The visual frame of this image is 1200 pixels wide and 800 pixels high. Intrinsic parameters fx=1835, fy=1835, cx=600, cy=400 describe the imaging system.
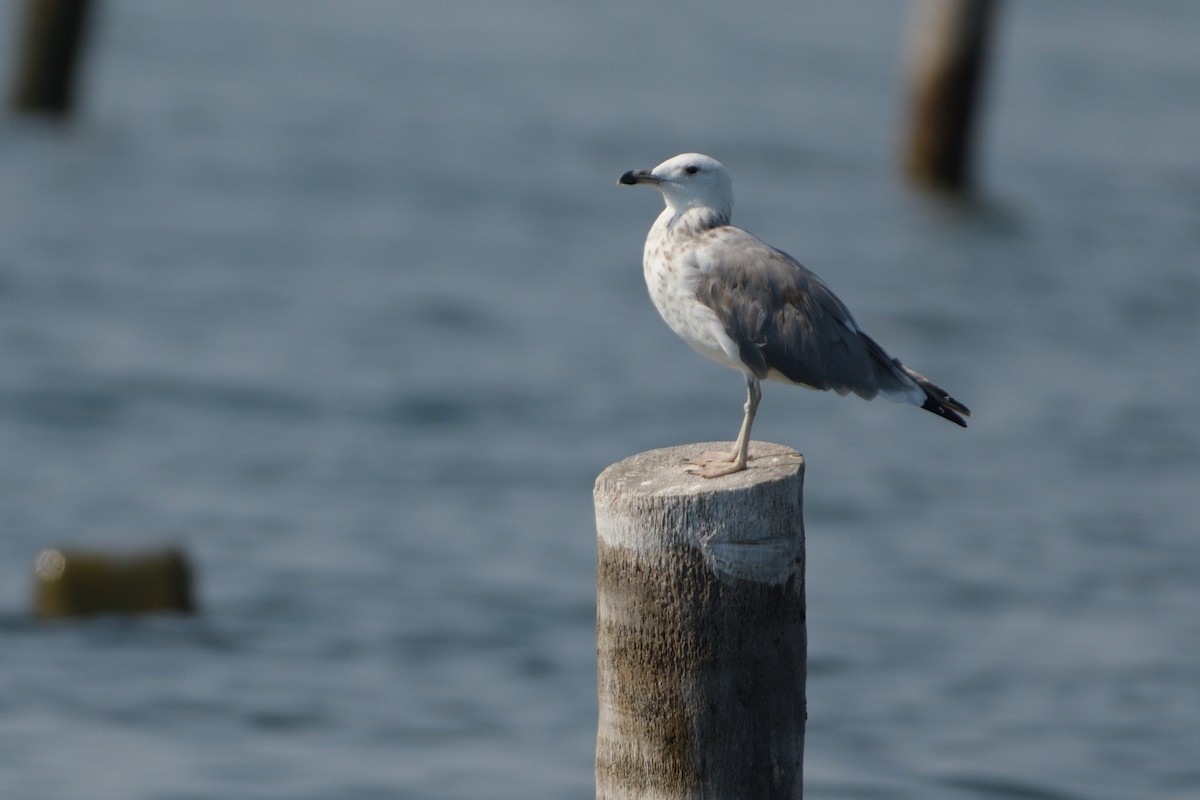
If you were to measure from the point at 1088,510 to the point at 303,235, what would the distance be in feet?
28.9

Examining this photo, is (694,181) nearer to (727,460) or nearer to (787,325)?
(787,325)

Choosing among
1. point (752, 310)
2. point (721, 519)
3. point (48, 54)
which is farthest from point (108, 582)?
point (48, 54)

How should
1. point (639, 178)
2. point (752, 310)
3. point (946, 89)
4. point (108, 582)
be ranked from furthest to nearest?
point (946, 89) < point (108, 582) < point (639, 178) < point (752, 310)

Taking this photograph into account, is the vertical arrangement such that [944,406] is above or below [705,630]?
above

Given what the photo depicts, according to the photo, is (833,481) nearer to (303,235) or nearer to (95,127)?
(303,235)

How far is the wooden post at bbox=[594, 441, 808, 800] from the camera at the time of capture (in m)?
4.14

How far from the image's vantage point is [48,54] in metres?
20.9

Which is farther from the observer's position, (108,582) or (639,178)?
(108,582)

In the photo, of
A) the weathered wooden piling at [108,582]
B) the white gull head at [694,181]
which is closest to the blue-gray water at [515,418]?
the weathered wooden piling at [108,582]

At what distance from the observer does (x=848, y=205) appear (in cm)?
1983

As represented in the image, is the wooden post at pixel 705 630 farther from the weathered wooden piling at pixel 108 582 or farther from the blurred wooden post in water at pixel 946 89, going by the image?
the blurred wooden post in water at pixel 946 89

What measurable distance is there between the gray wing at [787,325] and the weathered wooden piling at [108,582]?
4902 mm

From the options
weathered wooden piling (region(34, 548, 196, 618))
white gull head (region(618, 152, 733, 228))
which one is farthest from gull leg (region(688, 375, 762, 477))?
weathered wooden piling (region(34, 548, 196, 618))

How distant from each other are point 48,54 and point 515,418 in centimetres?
1056
